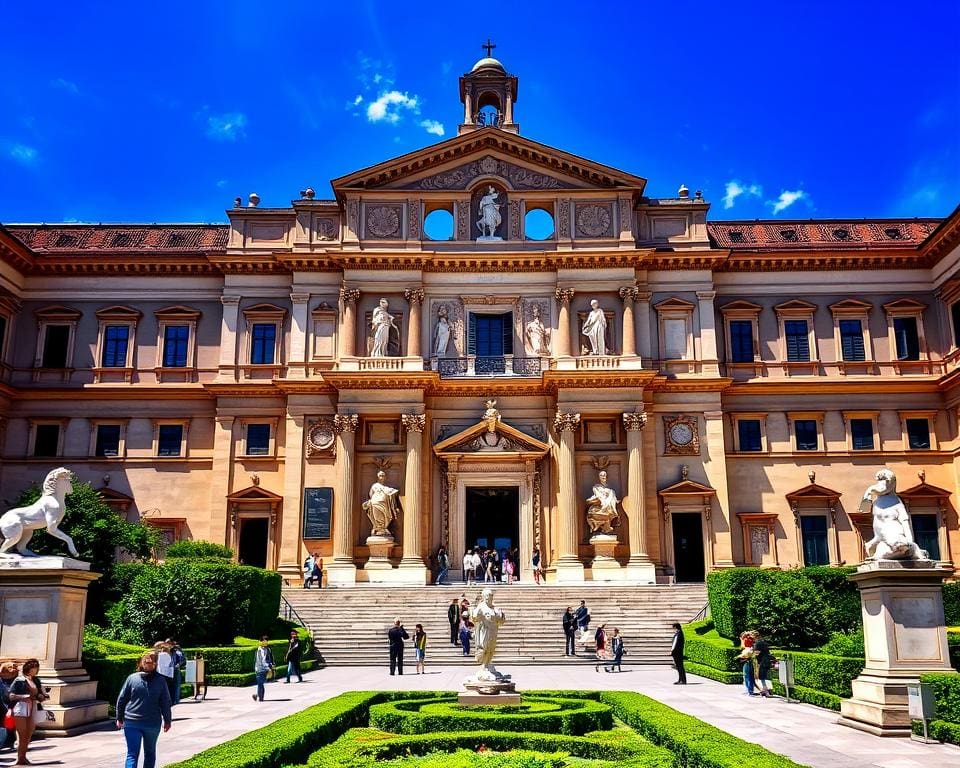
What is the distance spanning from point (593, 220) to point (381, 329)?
12.1m

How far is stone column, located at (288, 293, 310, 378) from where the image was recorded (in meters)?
44.8

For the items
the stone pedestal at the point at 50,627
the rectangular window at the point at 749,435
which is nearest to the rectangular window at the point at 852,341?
the rectangular window at the point at 749,435

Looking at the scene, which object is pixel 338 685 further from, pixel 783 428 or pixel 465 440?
pixel 783 428

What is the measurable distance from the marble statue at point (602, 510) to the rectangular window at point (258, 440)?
53.0 ft

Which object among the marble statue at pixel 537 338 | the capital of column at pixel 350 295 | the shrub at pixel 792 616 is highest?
the capital of column at pixel 350 295

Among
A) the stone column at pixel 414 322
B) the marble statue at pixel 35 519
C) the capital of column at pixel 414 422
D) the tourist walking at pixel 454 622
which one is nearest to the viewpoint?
the marble statue at pixel 35 519

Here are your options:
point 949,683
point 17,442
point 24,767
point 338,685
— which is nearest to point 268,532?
point 17,442

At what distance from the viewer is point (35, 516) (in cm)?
1812

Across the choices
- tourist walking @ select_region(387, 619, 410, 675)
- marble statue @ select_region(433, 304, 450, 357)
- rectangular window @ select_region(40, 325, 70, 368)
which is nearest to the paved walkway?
tourist walking @ select_region(387, 619, 410, 675)

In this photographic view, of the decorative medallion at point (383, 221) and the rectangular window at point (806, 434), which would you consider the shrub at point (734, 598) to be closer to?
the rectangular window at point (806, 434)

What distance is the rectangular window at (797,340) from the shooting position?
1829 inches

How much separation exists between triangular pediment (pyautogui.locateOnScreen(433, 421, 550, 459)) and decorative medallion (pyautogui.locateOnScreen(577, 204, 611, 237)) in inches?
424

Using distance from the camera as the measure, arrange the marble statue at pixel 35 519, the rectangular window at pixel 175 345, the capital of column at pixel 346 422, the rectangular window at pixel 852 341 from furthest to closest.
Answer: the rectangular window at pixel 175 345 → the rectangular window at pixel 852 341 → the capital of column at pixel 346 422 → the marble statue at pixel 35 519

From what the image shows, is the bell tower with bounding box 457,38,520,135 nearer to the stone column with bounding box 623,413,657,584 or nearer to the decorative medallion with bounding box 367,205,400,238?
the decorative medallion with bounding box 367,205,400,238
